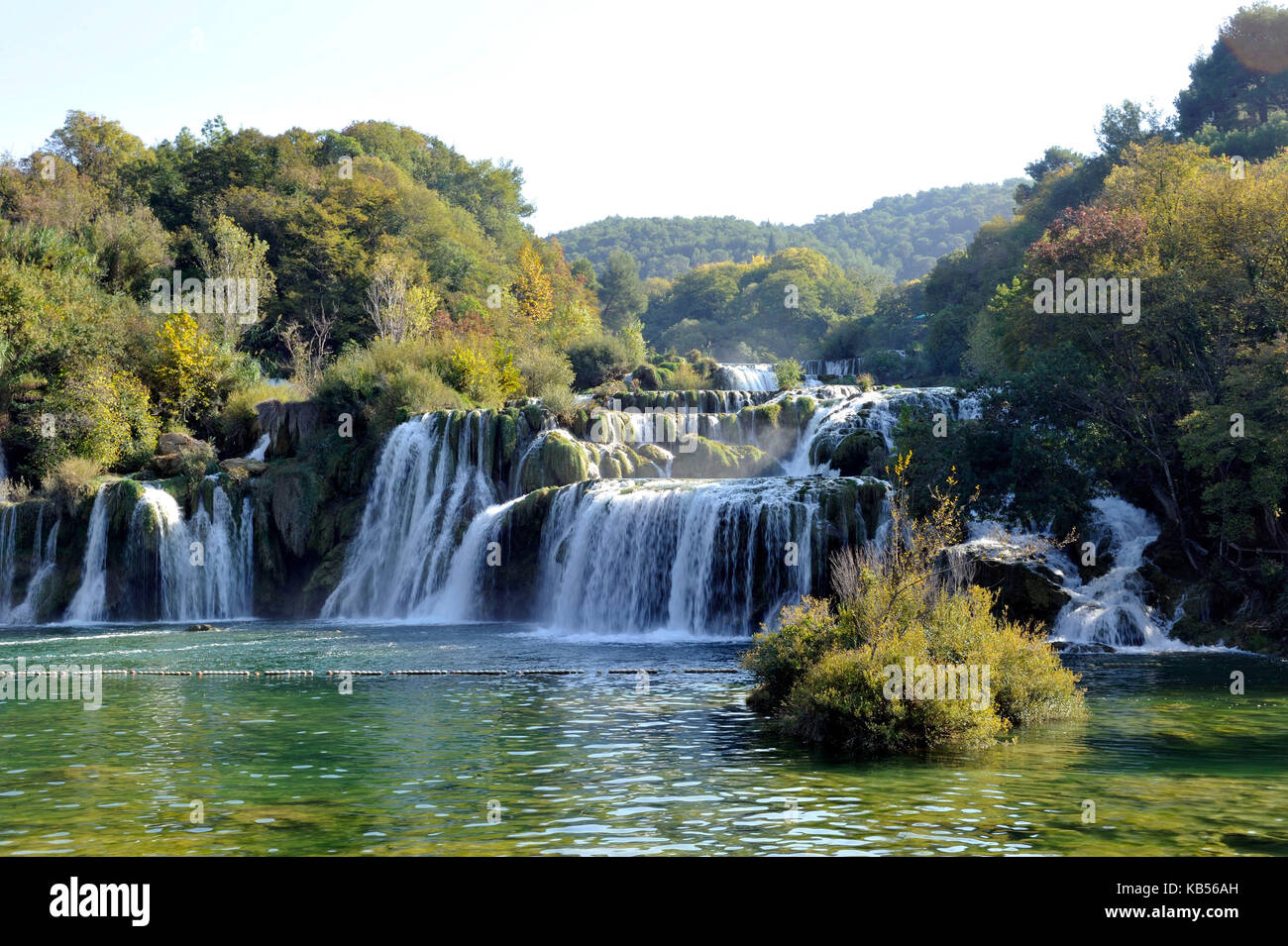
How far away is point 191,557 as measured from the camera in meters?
36.8

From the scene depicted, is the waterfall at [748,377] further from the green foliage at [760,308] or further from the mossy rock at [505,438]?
the green foliage at [760,308]

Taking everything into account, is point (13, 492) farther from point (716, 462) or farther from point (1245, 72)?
point (1245, 72)

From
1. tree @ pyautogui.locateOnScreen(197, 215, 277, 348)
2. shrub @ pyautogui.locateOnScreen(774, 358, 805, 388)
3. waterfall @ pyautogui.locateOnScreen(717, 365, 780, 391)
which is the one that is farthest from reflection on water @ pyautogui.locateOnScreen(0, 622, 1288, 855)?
tree @ pyautogui.locateOnScreen(197, 215, 277, 348)

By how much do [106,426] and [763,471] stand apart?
22.7 metres

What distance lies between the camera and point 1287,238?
26.7 metres

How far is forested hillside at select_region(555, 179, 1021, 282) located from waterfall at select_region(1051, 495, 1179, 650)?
121m

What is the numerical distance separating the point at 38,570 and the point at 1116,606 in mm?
31500

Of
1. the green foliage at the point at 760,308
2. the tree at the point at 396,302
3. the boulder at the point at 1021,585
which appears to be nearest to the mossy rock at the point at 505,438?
the tree at the point at 396,302

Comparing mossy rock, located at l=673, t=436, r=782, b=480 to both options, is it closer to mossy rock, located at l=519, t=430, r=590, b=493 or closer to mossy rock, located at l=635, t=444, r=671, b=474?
mossy rock, located at l=635, t=444, r=671, b=474

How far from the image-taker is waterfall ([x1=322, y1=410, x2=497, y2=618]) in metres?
36.0

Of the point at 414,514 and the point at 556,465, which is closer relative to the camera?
the point at 556,465

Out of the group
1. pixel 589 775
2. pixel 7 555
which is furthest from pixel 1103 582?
pixel 7 555
